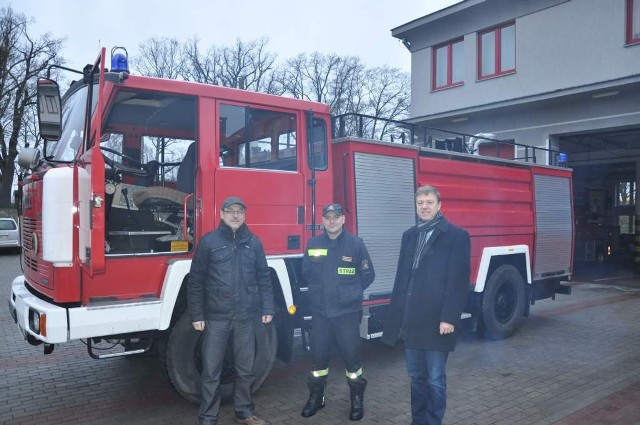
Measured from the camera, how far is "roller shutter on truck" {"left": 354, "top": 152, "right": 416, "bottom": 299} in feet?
17.3

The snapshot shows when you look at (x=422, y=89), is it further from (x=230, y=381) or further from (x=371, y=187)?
(x=230, y=381)

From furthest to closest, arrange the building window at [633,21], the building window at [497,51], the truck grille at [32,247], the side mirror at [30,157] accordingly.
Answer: the building window at [497,51] → the building window at [633,21] → the side mirror at [30,157] → the truck grille at [32,247]

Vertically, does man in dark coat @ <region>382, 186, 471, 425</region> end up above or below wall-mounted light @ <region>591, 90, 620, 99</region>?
below

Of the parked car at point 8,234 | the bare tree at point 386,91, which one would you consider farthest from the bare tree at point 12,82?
the bare tree at point 386,91

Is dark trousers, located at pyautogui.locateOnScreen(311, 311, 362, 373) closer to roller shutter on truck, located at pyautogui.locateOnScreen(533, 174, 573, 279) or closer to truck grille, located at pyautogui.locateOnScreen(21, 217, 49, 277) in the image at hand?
truck grille, located at pyautogui.locateOnScreen(21, 217, 49, 277)

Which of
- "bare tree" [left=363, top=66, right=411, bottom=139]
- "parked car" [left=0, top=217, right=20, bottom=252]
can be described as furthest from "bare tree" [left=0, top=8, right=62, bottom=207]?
"bare tree" [left=363, top=66, right=411, bottom=139]

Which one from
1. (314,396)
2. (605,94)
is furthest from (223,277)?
(605,94)

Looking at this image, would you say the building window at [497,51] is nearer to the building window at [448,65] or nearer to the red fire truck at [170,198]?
the building window at [448,65]

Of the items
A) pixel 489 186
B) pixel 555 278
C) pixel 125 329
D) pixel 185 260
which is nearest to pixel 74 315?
pixel 125 329

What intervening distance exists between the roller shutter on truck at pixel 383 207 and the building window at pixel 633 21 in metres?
9.41

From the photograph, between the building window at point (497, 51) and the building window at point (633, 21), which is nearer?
the building window at point (633, 21)

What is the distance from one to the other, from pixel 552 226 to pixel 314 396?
16.5 ft

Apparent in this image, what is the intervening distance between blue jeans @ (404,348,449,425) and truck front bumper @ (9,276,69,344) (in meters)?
2.46

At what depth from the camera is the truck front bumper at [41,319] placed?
3.63 m
